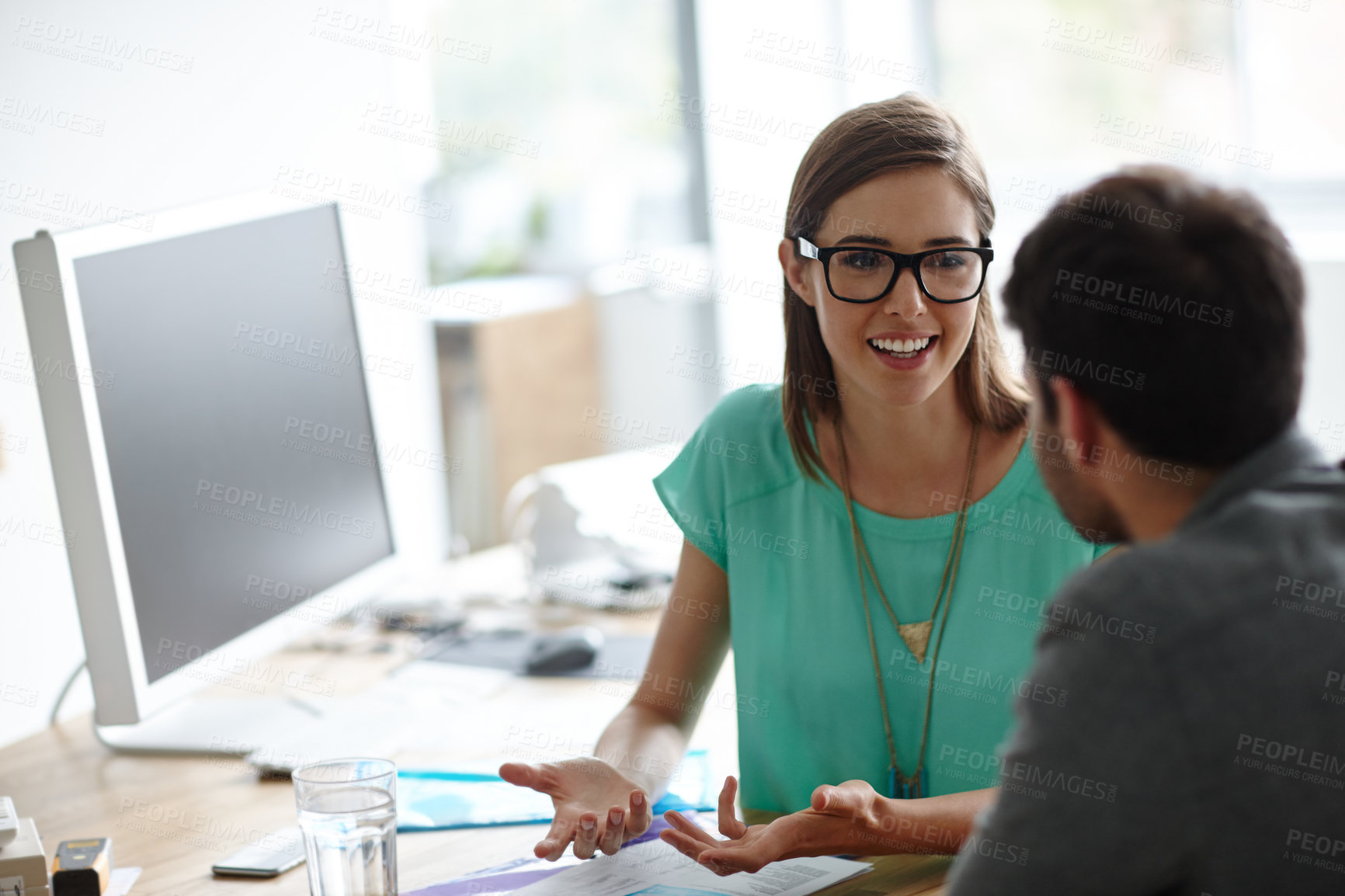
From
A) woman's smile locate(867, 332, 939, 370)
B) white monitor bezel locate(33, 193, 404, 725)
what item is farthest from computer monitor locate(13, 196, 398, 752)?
woman's smile locate(867, 332, 939, 370)

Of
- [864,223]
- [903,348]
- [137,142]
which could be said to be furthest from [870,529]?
[137,142]

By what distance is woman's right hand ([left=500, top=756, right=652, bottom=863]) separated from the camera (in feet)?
3.71

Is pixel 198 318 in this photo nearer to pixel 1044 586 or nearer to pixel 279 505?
pixel 279 505

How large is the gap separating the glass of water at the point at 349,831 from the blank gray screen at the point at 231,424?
0.39 metres

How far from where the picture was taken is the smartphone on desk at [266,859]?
116 cm

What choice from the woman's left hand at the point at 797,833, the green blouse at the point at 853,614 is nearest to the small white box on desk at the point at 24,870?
the woman's left hand at the point at 797,833

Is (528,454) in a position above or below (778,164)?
below

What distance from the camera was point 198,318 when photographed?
4.66 ft

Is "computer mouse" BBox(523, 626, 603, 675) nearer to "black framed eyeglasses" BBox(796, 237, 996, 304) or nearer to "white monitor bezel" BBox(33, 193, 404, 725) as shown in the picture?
"white monitor bezel" BBox(33, 193, 404, 725)

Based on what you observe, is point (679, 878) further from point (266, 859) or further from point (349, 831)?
point (266, 859)

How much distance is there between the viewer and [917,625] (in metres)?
1.35

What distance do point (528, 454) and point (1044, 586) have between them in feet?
10.8

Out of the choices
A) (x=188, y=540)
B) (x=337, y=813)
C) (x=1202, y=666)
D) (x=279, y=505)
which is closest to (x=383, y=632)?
(x=279, y=505)

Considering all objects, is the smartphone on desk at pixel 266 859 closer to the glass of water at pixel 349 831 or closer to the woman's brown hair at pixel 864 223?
the glass of water at pixel 349 831
